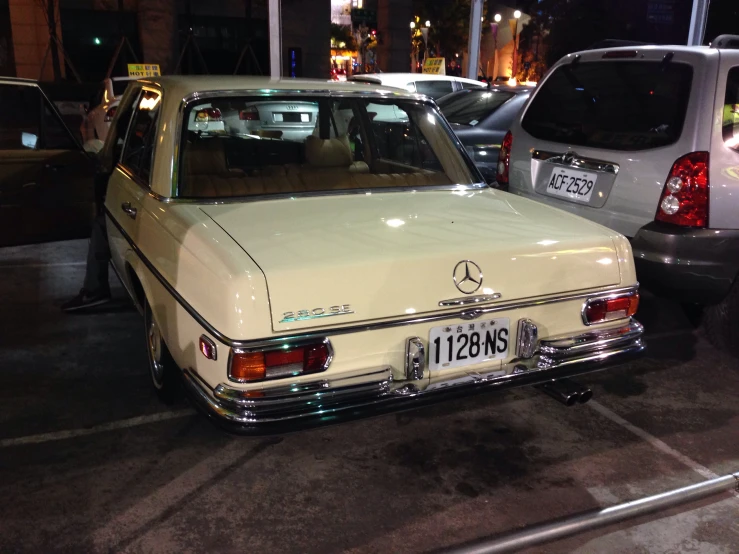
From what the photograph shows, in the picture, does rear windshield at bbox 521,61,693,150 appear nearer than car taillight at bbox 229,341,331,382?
No

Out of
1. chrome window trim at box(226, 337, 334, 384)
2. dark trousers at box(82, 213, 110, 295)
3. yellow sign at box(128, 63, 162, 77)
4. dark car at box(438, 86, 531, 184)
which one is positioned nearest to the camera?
chrome window trim at box(226, 337, 334, 384)

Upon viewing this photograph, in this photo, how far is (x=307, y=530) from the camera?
2.55 m

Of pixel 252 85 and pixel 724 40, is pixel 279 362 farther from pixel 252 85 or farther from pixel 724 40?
pixel 724 40

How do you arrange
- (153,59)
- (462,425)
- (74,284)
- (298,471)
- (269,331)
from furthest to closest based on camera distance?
(153,59) < (74,284) < (462,425) < (298,471) < (269,331)

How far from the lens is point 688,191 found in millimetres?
3541

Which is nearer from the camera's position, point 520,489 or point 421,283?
point 421,283

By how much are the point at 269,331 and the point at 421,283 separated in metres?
0.59

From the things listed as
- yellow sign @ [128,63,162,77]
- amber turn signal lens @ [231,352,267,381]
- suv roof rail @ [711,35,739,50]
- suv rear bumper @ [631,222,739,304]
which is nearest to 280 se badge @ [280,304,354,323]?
amber turn signal lens @ [231,352,267,381]

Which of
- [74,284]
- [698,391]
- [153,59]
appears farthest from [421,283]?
[153,59]

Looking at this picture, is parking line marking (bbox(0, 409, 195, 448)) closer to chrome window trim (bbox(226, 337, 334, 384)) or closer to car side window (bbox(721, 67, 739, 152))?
chrome window trim (bbox(226, 337, 334, 384))

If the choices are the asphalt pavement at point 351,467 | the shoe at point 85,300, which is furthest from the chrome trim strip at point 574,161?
the shoe at point 85,300

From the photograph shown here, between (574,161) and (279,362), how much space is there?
2.67 m

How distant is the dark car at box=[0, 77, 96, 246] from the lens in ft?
15.5

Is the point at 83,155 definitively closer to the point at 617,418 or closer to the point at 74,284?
the point at 74,284
